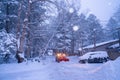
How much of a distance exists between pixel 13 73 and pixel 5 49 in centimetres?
753

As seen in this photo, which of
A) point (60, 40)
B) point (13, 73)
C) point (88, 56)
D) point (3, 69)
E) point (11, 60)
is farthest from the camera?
point (60, 40)

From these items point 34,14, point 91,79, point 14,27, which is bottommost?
point 91,79

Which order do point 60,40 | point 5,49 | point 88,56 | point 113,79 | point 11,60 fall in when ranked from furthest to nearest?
point 60,40 → point 88,56 → point 11,60 → point 5,49 → point 113,79

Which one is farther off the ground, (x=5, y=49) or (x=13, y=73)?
(x=5, y=49)

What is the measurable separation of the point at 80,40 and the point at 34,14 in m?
37.4

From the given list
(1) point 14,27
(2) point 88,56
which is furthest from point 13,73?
(2) point 88,56

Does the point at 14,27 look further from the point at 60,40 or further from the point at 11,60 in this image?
the point at 60,40

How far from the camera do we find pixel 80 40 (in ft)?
238

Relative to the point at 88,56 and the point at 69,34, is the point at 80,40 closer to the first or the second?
the point at 69,34

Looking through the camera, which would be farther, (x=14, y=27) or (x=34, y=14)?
(x=34, y=14)

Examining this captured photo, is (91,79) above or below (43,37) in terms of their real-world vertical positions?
below

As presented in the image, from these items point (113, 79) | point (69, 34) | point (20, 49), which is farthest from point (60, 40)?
point (113, 79)

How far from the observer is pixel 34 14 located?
122 feet

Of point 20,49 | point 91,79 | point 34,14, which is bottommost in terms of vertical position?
point 91,79
